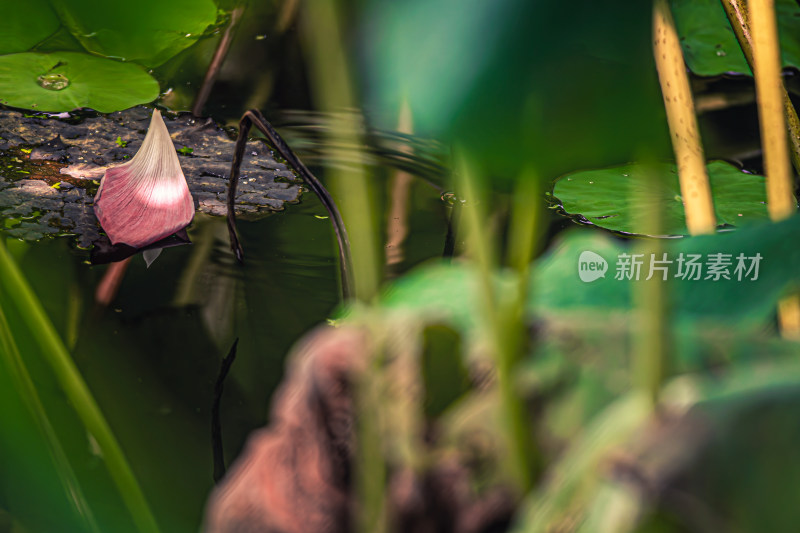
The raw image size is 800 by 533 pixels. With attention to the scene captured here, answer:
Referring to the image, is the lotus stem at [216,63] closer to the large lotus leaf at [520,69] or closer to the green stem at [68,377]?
the green stem at [68,377]

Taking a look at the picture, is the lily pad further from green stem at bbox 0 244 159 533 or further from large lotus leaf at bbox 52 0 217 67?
green stem at bbox 0 244 159 533

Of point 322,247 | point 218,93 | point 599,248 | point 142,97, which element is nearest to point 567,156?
point 599,248

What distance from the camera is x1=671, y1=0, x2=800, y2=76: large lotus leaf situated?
Answer: 0.83 metres

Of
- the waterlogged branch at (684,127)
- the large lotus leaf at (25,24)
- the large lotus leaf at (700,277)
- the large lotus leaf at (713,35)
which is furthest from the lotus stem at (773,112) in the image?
the large lotus leaf at (25,24)

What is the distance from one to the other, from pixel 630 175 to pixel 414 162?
30 cm

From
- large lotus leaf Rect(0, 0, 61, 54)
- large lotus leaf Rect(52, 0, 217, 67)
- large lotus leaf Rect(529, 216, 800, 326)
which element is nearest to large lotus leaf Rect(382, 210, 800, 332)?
large lotus leaf Rect(529, 216, 800, 326)

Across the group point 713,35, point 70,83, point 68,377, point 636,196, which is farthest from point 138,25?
point 713,35

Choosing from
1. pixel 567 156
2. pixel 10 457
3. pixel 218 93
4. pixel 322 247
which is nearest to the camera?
pixel 567 156

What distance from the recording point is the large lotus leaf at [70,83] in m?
0.73

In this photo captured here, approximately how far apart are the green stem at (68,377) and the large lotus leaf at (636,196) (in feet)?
1.84

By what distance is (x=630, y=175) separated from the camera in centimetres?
75

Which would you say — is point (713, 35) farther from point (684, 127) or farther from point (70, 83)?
point (70, 83)

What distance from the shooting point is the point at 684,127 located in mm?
456

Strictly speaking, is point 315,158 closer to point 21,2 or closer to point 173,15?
point 173,15
